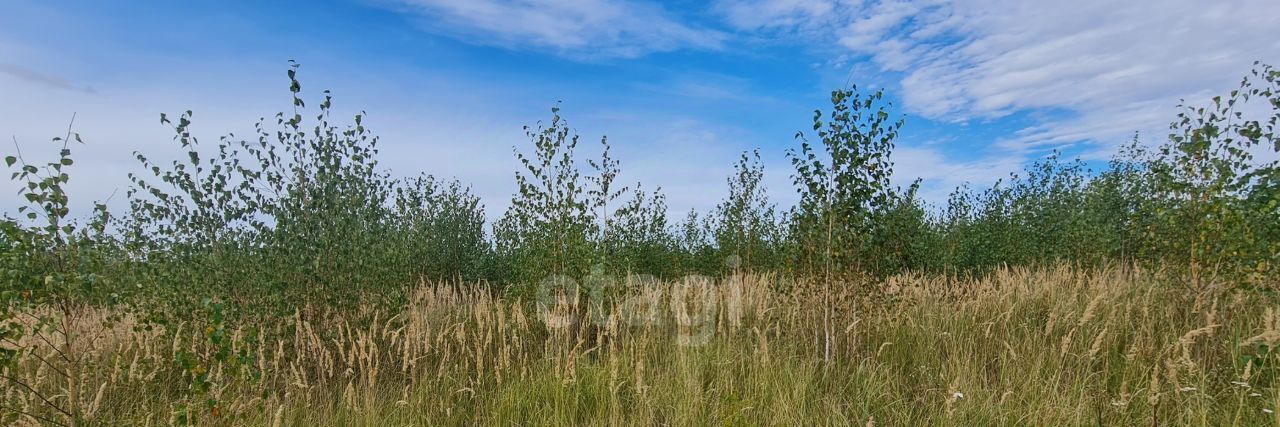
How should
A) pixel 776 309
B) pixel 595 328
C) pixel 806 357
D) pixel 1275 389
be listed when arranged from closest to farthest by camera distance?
1. pixel 1275 389
2. pixel 806 357
3. pixel 776 309
4. pixel 595 328

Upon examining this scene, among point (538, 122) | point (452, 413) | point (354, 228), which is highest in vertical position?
point (538, 122)

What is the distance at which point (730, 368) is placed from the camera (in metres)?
5.00

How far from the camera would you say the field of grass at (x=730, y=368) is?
14.3ft

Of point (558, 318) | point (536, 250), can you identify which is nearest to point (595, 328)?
point (536, 250)

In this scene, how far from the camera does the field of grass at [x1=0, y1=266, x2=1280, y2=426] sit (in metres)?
4.36

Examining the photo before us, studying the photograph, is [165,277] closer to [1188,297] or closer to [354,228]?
[354,228]

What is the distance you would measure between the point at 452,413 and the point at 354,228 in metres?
2.04

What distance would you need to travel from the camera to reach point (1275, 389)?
4.69 m

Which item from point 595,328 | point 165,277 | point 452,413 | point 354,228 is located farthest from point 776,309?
point 165,277

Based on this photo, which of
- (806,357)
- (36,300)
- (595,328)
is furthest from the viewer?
(595,328)

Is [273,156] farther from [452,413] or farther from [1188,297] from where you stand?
[1188,297]

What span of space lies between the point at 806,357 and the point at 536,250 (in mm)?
3690

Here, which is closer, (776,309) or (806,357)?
(806,357)

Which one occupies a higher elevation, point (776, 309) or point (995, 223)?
point (995, 223)
